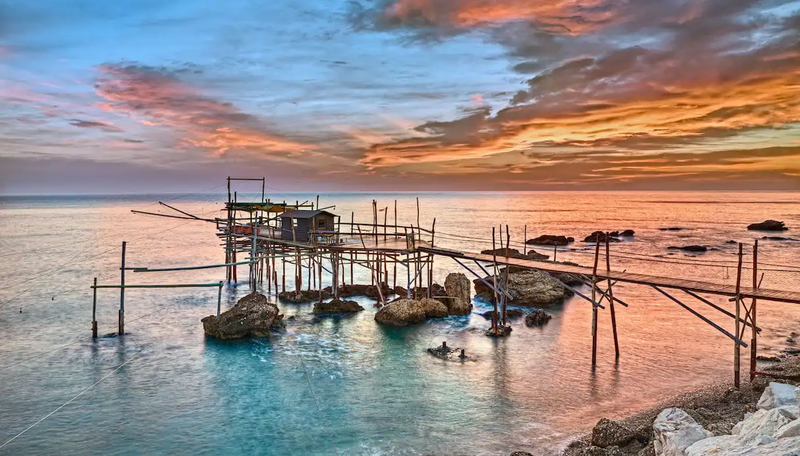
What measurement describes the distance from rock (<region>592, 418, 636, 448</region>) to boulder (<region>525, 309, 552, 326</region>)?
40.4 feet

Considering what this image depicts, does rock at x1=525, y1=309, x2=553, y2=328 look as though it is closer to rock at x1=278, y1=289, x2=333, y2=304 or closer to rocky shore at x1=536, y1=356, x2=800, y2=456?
rocky shore at x1=536, y1=356, x2=800, y2=456

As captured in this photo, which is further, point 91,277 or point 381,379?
point 91,277

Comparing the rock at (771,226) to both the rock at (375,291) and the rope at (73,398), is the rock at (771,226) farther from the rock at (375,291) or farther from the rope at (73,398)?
the rope at (73,398)

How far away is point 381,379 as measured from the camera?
1812cm

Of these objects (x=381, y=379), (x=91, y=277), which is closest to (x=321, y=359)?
(x=381, y=379)

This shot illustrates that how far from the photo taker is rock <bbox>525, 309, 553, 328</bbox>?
24.9 m

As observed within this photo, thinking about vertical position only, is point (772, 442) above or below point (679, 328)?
above

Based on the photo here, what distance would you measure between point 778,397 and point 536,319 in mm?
15241

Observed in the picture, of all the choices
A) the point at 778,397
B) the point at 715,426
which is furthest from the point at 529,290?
the point at 778,397

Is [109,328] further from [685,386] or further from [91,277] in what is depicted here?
[685,386]

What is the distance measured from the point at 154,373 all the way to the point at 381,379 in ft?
27.6

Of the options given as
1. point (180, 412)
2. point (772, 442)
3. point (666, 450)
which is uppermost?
point (772, 442)

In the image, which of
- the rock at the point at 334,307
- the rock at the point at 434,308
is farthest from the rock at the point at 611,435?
the rock at the point at 334,307

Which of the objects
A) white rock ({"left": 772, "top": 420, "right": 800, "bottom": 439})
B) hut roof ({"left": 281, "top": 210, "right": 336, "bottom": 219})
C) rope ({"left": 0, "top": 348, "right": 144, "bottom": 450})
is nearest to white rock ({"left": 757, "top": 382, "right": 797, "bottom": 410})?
white rock ({"left": 772, "top": 420, "right": 800, "bottom": 439})
